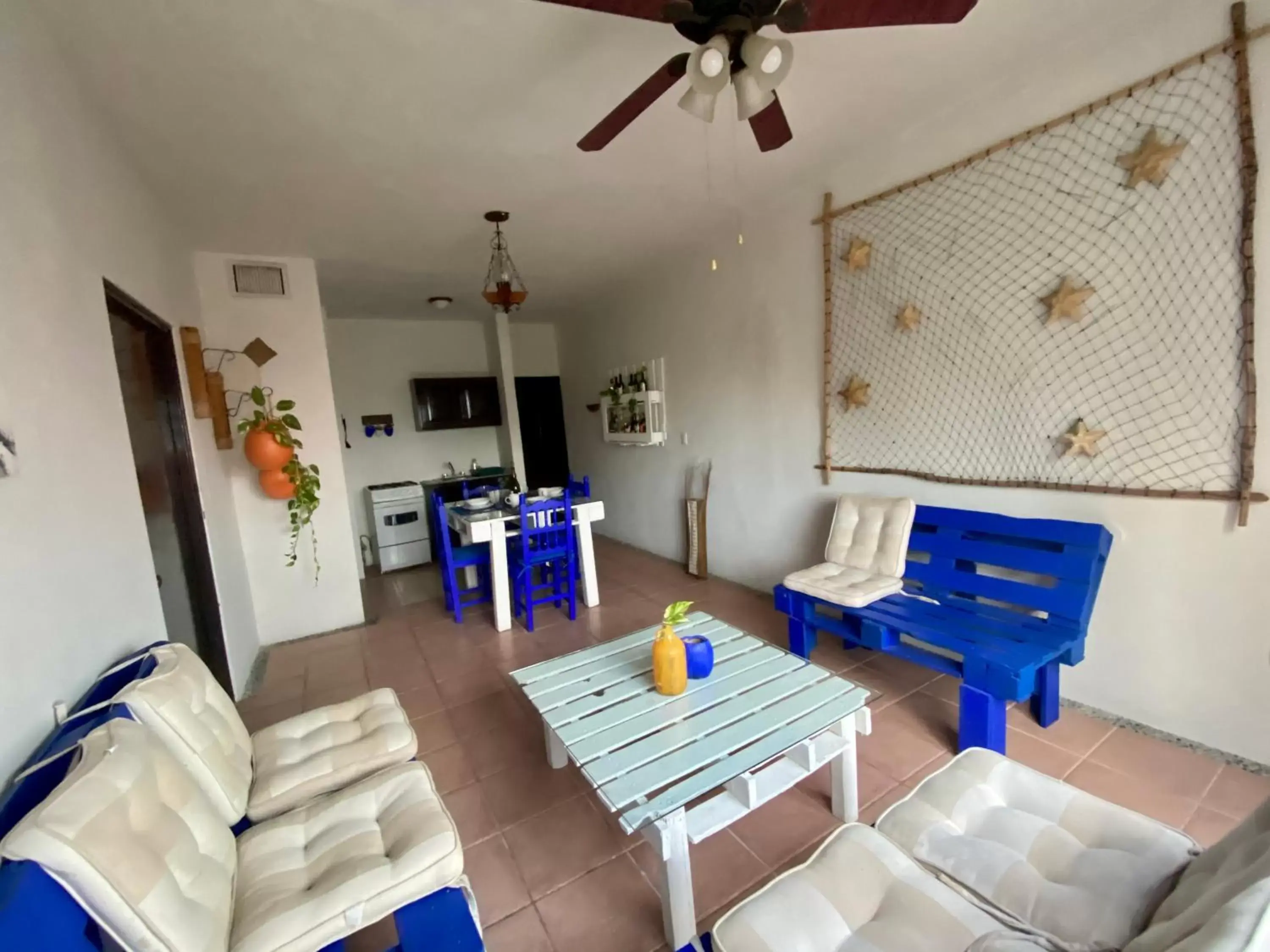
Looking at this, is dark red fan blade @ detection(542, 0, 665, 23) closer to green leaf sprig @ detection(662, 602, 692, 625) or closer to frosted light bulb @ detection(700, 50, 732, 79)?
frosted light bulb @ detection(700, 50, 732, 79)

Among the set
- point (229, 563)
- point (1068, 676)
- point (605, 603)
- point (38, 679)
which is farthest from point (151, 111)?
point (1068, 676)

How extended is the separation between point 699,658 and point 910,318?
1.96 meters

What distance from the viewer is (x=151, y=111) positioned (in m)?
1.96

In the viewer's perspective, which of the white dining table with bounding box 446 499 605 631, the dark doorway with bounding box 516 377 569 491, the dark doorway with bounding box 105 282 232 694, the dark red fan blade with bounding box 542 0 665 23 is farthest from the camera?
the dark doorway with bounding box 516 377 569 491

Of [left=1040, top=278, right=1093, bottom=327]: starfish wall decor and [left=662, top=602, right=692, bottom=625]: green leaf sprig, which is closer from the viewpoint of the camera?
[left=662, top=602, right=692, bottom=625]: green leaf sprig

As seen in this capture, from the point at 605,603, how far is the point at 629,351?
2383 millimetres

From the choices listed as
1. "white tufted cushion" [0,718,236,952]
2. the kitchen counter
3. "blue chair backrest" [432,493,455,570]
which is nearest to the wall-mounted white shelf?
the kitchen counter

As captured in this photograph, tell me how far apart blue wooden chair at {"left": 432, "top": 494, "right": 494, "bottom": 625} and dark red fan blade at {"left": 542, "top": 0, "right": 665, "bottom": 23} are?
119 inches

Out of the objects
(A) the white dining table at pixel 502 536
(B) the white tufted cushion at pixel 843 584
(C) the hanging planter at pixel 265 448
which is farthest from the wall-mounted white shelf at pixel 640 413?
(C) the hanging planter at pixel 265 448

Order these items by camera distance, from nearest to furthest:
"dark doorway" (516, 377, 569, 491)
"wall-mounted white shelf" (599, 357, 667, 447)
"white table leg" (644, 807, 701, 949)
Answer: "white table leg" (644, 807, 701, 949), "wall-mounted white shelf" (599, 357, 667, 447), "dark doorway" (516, 377, 569, 491)

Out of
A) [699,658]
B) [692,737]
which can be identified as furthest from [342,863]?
[699,658]

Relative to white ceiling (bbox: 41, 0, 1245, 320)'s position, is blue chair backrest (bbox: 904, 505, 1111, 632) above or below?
below

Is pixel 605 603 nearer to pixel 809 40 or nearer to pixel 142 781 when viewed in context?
pixel 142 781

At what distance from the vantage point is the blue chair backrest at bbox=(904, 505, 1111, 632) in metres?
2.12
